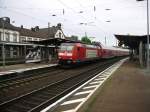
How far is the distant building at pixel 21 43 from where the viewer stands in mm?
44000

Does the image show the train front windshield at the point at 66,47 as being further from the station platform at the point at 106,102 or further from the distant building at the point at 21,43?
the station platform at the point at 106,102

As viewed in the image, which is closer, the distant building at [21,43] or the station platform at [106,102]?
the station platform at [106,102]

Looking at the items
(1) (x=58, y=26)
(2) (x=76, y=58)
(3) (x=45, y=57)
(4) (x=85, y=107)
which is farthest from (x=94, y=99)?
(1) (x=58, y=26)

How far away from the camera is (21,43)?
45500mm

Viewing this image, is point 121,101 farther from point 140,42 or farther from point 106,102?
point 140,42

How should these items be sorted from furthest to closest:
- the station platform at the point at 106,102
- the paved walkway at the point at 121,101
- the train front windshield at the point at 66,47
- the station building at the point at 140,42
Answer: the station building at the point at 140,42 → the train front windshield at the point at 66,47 → the station platform at the point at 106,102 → the paved walkway at the point at 121,101

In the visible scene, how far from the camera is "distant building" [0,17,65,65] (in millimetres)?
44000

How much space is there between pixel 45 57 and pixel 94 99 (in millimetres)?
36313

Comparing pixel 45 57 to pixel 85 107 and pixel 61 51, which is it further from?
pixel 85 107

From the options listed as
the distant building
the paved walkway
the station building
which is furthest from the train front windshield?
the paved walkway

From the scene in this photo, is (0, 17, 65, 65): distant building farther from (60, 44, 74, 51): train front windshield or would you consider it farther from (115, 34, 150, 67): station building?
(115, 34, 150, 67): station building

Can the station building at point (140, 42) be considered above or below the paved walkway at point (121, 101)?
above

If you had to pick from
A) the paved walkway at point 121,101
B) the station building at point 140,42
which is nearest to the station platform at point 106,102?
the paved walkway at point 121,101

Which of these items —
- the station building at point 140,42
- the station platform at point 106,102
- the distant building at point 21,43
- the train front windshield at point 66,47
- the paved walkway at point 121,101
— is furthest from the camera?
the distant building at point 21,43
